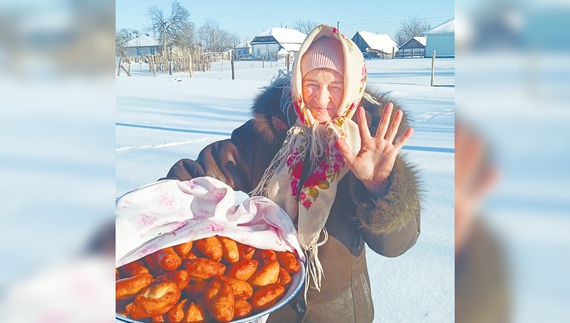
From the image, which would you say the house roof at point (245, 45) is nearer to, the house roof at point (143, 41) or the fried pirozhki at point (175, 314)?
the house roof at point (143, 41)

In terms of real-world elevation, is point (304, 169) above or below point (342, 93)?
below

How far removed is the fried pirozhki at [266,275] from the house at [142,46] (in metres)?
0.62

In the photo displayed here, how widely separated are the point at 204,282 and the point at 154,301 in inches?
4.0

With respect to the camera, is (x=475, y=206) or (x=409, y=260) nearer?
(x=475, y=206)

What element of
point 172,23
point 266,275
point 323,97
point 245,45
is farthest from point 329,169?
point 245,45

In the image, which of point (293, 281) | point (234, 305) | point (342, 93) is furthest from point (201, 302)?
point (342, 93)

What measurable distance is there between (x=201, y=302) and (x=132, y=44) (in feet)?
2.25

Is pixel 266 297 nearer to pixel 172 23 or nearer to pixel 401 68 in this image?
pixel 172 23

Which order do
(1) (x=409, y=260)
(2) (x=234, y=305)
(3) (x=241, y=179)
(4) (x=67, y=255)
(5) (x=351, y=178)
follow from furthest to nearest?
1. (1) (x=409, y=260)
2. (3) (x=241, y=179)
3. (5) (x=351, y=178)
4. (2) (x=234, y=305)
5. (4) (x=67, y=255)

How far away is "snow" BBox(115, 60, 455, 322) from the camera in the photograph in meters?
1.40

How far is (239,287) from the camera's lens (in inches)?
37.8

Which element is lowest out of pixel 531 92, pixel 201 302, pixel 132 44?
pixel 201 302

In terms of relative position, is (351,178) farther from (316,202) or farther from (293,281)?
(293,281)

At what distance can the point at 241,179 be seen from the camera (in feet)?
3.94
